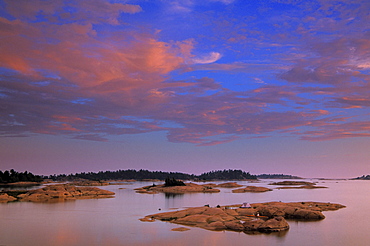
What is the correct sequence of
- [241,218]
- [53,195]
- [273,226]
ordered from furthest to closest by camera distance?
[53,195] < [241,218] < [273,226]

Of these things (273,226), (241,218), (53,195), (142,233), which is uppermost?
(53,195)

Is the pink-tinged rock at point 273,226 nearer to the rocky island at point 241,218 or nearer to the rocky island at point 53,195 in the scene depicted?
the rocky island at point 241,218

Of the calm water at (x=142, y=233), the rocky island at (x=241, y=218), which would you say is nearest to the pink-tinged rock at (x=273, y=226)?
the rocky island at (x=241, y=218)

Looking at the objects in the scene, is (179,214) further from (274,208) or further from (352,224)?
(352,224)

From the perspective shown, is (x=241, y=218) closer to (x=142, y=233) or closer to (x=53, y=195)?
(x=142, y=233)

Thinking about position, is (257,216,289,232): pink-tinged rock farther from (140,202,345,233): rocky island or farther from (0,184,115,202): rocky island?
(0,184,115,202): rocky island

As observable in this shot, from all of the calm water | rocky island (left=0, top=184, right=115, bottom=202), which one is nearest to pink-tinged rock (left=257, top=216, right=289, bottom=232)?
Result: the calm water

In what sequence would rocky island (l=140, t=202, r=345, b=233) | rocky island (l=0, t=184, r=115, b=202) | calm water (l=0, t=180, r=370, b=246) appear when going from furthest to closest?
rocky island (l=0, t=184, r=115, b=202) < rocky island (l=140, t=202, r=345, b=233) < calm water (l=0, t=180, r=370, b=246)

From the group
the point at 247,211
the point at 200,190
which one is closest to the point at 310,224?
the point at 247,211

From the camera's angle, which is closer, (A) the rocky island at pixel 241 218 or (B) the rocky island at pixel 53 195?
(A) the rocky island at pixel 241 218

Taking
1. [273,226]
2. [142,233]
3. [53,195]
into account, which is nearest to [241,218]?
[273,226]

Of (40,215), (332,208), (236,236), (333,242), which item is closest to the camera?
(333,242)

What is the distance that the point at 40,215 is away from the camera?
57.7m

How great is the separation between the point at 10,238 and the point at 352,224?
4532 centimetres
